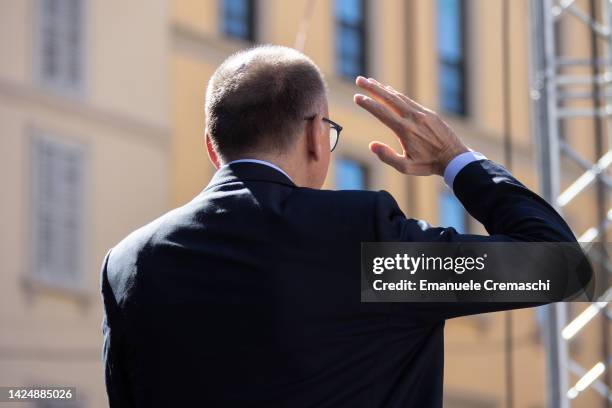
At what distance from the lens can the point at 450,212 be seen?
1933cm

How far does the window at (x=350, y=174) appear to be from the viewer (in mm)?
18031

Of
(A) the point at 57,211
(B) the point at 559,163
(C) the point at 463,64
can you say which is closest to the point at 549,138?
(B) the point at 559,163

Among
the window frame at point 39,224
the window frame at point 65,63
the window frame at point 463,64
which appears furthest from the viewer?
the window frame at point 463,64

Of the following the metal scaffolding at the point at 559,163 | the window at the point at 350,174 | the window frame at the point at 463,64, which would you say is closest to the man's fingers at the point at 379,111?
the metal scaffolding at the point at 559,163

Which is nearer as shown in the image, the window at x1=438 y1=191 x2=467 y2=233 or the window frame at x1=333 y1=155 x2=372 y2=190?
the window frame at x1=333 y1=155 x2=372 y2=190

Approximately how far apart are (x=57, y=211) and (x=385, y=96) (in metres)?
12.4

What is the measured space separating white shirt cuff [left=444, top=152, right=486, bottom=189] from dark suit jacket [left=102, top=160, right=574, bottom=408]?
0.05 ft

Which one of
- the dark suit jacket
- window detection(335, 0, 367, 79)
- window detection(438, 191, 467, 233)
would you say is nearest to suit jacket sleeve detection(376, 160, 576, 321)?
the dark suit jacket

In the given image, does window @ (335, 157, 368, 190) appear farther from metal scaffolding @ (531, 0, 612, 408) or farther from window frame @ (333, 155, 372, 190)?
metal scaffolding @ (531, 0, 612, 408)

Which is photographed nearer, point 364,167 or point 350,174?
point 350,174

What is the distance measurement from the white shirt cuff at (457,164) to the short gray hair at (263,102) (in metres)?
0.25

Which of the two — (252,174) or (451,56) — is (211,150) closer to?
(252,174)

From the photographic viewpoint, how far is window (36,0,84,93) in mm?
14805

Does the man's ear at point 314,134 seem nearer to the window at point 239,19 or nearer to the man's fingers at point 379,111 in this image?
the man's fingers at point 379,111
